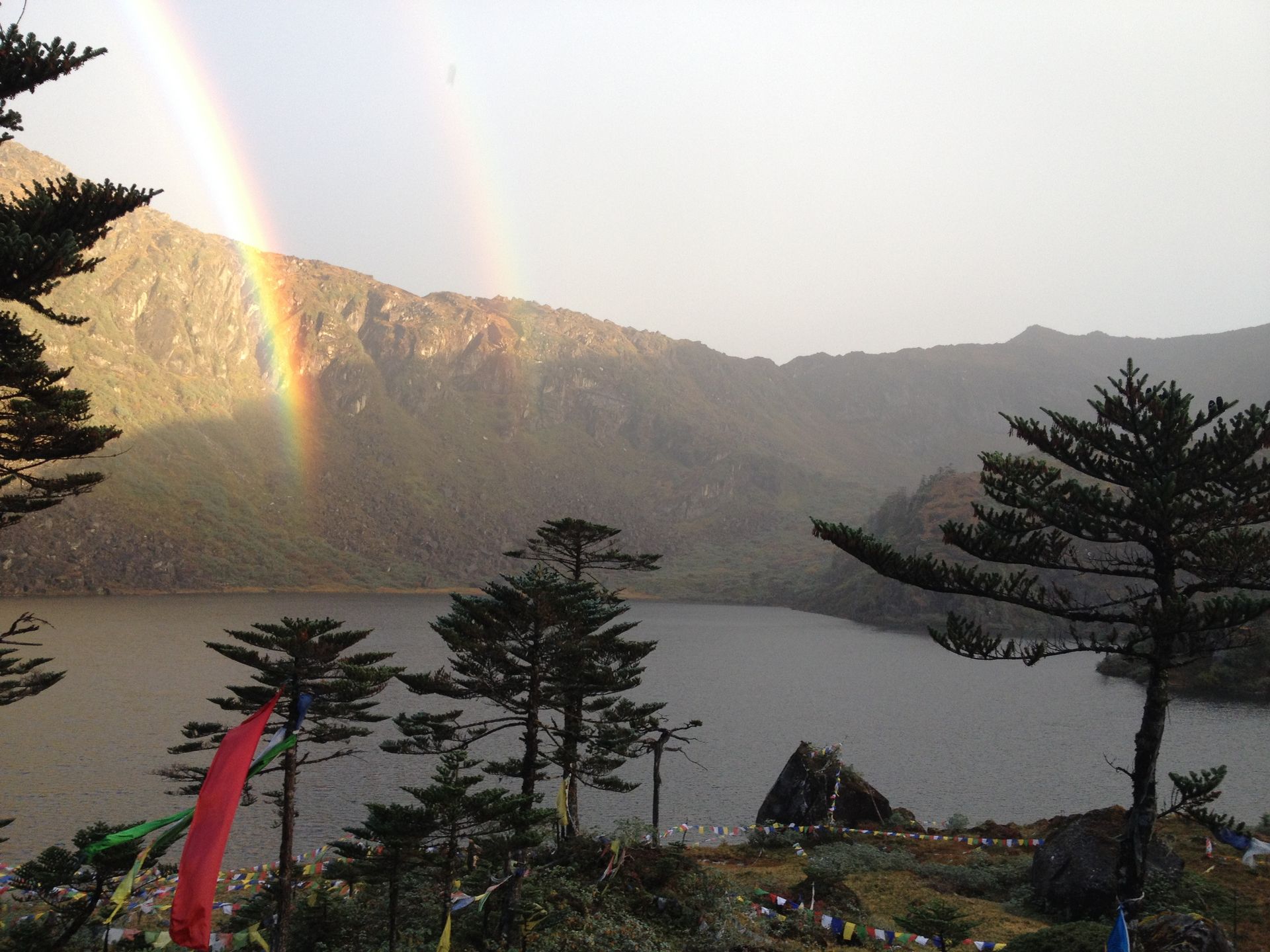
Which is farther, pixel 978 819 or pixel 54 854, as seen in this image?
pixel 978 819

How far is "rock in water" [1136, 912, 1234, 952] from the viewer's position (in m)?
11.2

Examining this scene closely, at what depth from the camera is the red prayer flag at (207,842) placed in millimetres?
5613

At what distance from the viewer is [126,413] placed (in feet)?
643

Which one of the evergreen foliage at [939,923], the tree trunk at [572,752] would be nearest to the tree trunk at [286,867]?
the tree trunk at [572,752]

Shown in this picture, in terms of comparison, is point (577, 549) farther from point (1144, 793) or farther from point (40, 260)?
point (40, 260)

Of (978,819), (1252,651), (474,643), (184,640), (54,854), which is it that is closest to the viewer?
(54,854)

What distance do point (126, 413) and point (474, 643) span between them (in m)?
216

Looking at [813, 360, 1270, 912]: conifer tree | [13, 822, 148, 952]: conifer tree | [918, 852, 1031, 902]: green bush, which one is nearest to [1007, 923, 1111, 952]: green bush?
[813, 360, 1270, 912]: conifer tree

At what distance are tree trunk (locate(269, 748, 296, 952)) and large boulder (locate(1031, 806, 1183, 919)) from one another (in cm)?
1989

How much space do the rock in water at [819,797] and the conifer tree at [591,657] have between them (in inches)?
442

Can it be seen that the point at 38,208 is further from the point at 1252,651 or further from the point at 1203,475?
the point at 1252,651

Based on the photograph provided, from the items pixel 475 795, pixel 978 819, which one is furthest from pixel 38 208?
pixel 978 819

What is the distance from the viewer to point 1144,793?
13562 mm

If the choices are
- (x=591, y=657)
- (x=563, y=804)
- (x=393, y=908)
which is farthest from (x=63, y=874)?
(x=591, y=657)
